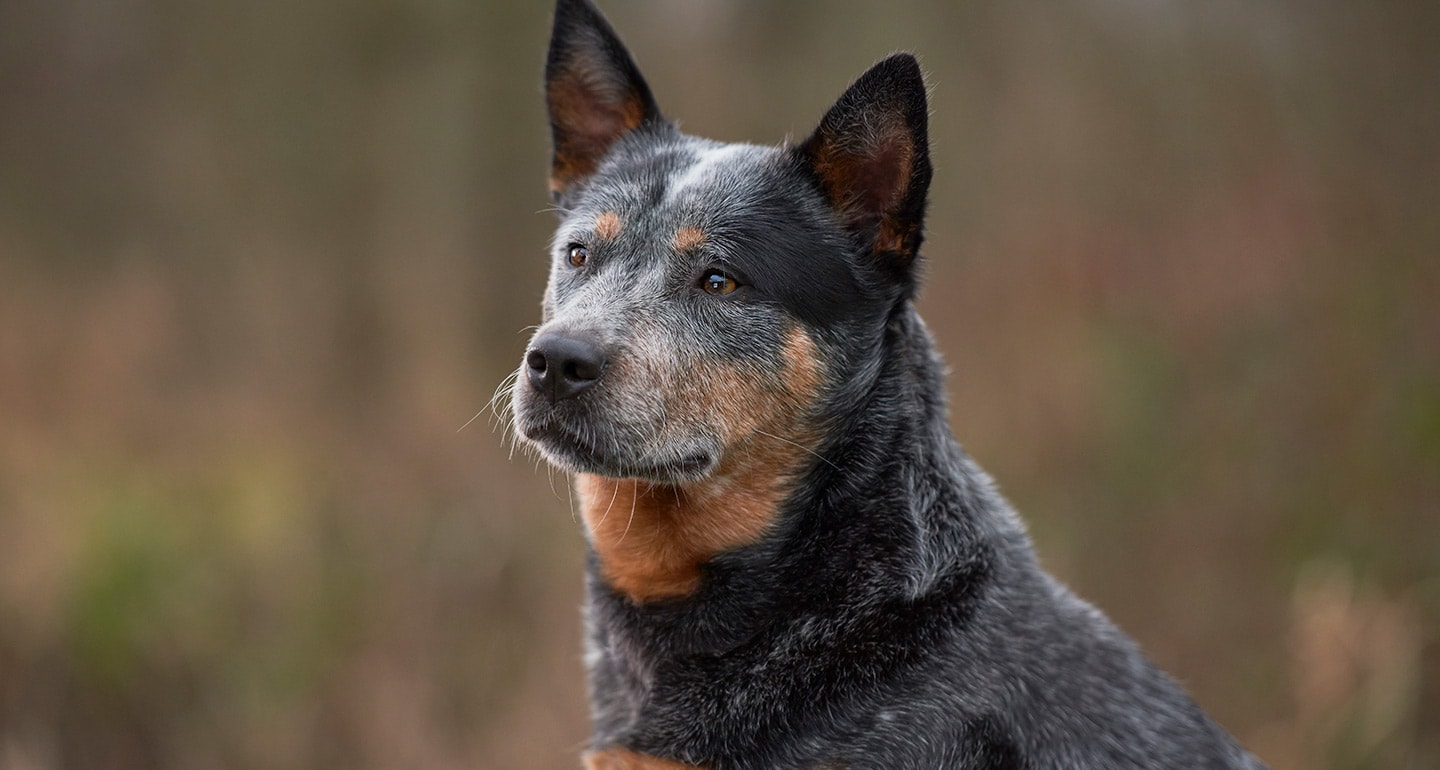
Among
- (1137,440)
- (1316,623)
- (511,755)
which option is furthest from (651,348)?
A: (1137,440)

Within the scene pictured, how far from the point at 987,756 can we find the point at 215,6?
7.23 metres

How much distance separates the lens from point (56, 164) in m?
7.93

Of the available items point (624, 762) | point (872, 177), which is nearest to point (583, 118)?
point (872, 177)

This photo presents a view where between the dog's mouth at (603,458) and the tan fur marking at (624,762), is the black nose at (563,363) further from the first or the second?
the tan fur marking at (624,762)

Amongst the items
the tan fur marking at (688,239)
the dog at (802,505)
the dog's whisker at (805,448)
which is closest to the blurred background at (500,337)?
the dog at (802,505)

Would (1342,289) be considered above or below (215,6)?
below

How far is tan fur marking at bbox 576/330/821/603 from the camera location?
3.43 metres

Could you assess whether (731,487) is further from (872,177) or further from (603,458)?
(872,177)

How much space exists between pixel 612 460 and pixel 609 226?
80cm

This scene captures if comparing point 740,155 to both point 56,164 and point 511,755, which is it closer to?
point 511,755

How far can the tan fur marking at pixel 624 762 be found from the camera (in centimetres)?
308

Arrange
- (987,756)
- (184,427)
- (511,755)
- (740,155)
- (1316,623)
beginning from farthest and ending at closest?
1. (184,427)
2. (511,755)
3. (1316,623)
4. (740,155)
5. (987,756)

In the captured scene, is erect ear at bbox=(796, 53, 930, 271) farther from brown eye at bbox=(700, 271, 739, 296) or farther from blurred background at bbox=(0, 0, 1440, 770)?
blurred background at bbox=(0, 0, 1440, 770)

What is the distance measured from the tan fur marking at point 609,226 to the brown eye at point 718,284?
1.13 ft
